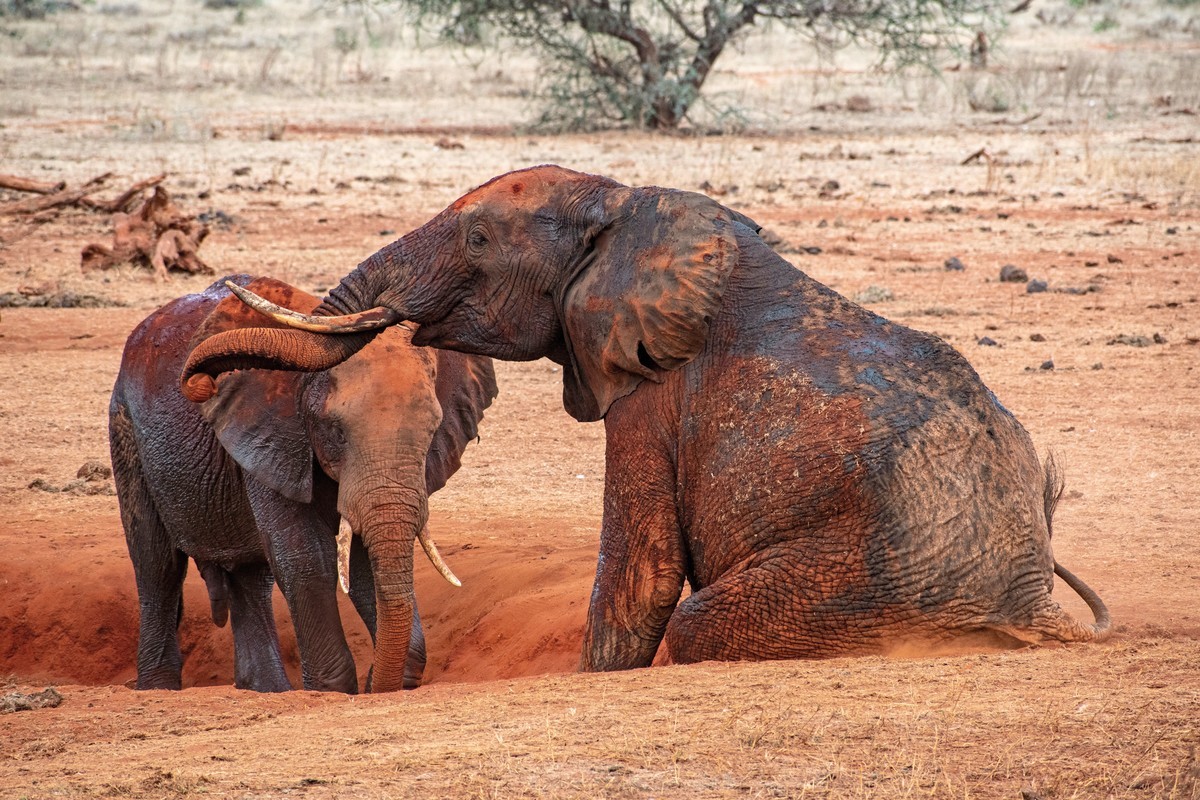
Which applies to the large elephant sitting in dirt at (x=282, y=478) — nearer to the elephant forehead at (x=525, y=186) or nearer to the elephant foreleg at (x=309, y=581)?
the elephant foreleg at (x=309, y=581)

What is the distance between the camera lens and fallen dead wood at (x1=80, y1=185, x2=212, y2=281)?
1387 cm

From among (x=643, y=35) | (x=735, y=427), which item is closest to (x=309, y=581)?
(x=735, y=427)

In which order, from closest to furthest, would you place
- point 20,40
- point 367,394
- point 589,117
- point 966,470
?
point 966,470, point 367,394, point 589,117, point 20,40

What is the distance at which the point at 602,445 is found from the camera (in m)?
9.44

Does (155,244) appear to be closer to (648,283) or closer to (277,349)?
(277,349)

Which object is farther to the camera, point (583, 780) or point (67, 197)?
point (67, 197)

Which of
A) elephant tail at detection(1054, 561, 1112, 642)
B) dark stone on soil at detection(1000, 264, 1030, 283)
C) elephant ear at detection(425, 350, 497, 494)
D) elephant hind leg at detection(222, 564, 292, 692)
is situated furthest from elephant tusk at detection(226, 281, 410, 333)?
dark stone on soil at detection(1000, 264, 1030, 283)

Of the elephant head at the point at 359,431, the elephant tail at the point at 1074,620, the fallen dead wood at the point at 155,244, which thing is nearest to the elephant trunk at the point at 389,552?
the elephant head at the point at 359,431

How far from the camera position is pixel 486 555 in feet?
24.5

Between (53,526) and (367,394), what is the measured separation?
11.8 feet

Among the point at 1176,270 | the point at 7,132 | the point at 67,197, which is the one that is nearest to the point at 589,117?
the point at 7,132

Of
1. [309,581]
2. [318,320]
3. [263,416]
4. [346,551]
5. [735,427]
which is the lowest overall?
[309,581]

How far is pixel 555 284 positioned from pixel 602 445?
4.52 m

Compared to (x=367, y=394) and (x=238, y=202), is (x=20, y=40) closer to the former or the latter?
(x=238, y=202)
